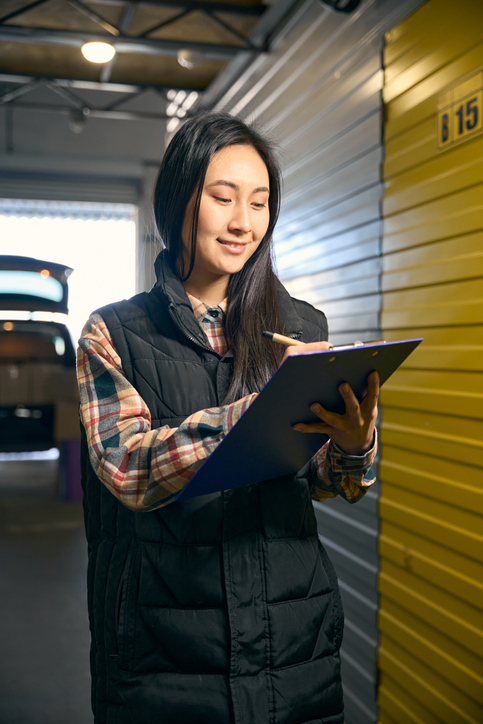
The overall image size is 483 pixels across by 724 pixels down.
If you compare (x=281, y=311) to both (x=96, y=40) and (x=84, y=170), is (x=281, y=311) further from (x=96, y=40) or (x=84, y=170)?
(x=84, y=170)

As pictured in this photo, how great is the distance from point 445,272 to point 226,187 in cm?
114

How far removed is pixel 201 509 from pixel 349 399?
424mm

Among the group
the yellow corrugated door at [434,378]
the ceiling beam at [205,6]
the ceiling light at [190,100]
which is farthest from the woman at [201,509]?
the ceiling light at [190,100]

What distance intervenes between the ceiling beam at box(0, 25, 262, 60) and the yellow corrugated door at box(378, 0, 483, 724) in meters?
2.57

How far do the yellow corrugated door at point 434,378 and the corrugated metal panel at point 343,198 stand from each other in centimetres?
12

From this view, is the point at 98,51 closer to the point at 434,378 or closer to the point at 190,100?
the point at 190,100

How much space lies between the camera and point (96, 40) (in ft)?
16.1

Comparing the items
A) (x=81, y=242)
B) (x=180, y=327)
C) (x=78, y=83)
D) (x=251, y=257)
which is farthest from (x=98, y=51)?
(x=81, y=242)

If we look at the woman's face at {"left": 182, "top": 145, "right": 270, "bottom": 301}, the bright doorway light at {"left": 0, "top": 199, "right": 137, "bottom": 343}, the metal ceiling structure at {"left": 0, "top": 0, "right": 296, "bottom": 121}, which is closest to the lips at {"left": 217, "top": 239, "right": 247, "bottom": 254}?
the woman's face at {"left": 182, "top": 145, "right": 270, "bottom": 301}

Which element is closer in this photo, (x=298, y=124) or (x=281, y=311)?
(x=281, y=311)

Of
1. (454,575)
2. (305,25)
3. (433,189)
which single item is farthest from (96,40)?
(454,575)

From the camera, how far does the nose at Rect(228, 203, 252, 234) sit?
1.42 meters

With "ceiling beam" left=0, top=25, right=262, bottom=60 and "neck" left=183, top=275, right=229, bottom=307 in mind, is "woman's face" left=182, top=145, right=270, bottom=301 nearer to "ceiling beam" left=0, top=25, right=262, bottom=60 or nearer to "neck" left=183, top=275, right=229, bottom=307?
"neck" left=183, top=275, right=229, bottom=307

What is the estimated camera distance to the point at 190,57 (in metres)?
5.18
